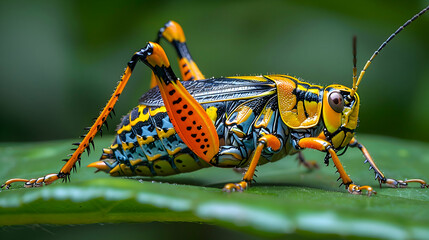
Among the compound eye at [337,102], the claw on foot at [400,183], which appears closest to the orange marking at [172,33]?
the compound eye at [337,102]

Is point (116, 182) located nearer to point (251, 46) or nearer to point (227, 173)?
point (227, 173)

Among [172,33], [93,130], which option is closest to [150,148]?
[93,130]

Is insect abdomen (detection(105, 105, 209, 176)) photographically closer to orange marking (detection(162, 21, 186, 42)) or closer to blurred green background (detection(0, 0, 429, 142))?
orange marking (detection(162, 21, 186, 42))

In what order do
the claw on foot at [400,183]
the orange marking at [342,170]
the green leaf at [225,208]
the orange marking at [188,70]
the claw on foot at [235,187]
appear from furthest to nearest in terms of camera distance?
the orange marking at [188,70], the claw on foot at [400,183], the orange marking at [342,170], the claw on foot at [235,187], the green leaf at [225,208]

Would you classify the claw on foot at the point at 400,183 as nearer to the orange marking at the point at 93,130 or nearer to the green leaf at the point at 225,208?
the green leaf at the point at 225,208

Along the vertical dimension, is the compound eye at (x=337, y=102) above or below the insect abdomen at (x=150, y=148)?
above

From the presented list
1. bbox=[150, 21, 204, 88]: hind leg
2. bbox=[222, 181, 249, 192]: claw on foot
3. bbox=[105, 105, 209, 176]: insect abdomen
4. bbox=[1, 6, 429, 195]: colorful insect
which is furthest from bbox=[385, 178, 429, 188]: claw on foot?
bbox=[150, 21, 204, 88]: hind leg
